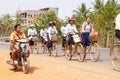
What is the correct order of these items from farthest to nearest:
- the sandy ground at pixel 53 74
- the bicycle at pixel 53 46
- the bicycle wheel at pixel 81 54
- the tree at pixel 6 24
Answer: the tree at pixel 6 24
the bicycle at pixel 53 46
the bicycle wheel at pixel 81 54
the sandy ground at pixel 53 74

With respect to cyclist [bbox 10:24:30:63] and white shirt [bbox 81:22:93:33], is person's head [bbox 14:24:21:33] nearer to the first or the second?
cyclist [bbox 10:24:30:63]

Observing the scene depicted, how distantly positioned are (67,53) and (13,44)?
13.5ft

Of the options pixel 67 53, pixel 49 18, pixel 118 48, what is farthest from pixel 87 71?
pixel 49 18

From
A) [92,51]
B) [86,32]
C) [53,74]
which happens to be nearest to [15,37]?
[53,74]

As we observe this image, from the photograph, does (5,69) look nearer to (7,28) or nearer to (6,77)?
(6,77)

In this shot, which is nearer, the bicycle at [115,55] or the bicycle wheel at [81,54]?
the bicycle at [115,55]

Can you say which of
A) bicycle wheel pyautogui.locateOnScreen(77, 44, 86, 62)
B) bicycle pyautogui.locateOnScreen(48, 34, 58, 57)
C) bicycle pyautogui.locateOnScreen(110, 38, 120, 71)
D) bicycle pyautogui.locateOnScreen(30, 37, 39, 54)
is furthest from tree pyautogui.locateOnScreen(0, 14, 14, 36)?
bicycle pyautogui.locateOnScreen(110, 38, 120, 71)

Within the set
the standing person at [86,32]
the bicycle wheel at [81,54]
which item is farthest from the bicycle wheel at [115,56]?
the bicycle wheel at [81,54]

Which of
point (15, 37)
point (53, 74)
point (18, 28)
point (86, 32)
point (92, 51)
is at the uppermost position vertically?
point (18, 28)

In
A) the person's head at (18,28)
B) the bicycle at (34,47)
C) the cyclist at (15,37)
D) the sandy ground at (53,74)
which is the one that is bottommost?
the sandy ground at (53,74)

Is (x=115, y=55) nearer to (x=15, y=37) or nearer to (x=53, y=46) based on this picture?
(x=15, y=37)

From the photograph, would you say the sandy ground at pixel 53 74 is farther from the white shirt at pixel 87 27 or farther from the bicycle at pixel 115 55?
the white shirt at pixel 87 27

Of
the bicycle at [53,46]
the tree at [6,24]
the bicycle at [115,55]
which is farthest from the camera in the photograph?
the tree at [6,24]

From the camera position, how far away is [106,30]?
3856 cm
